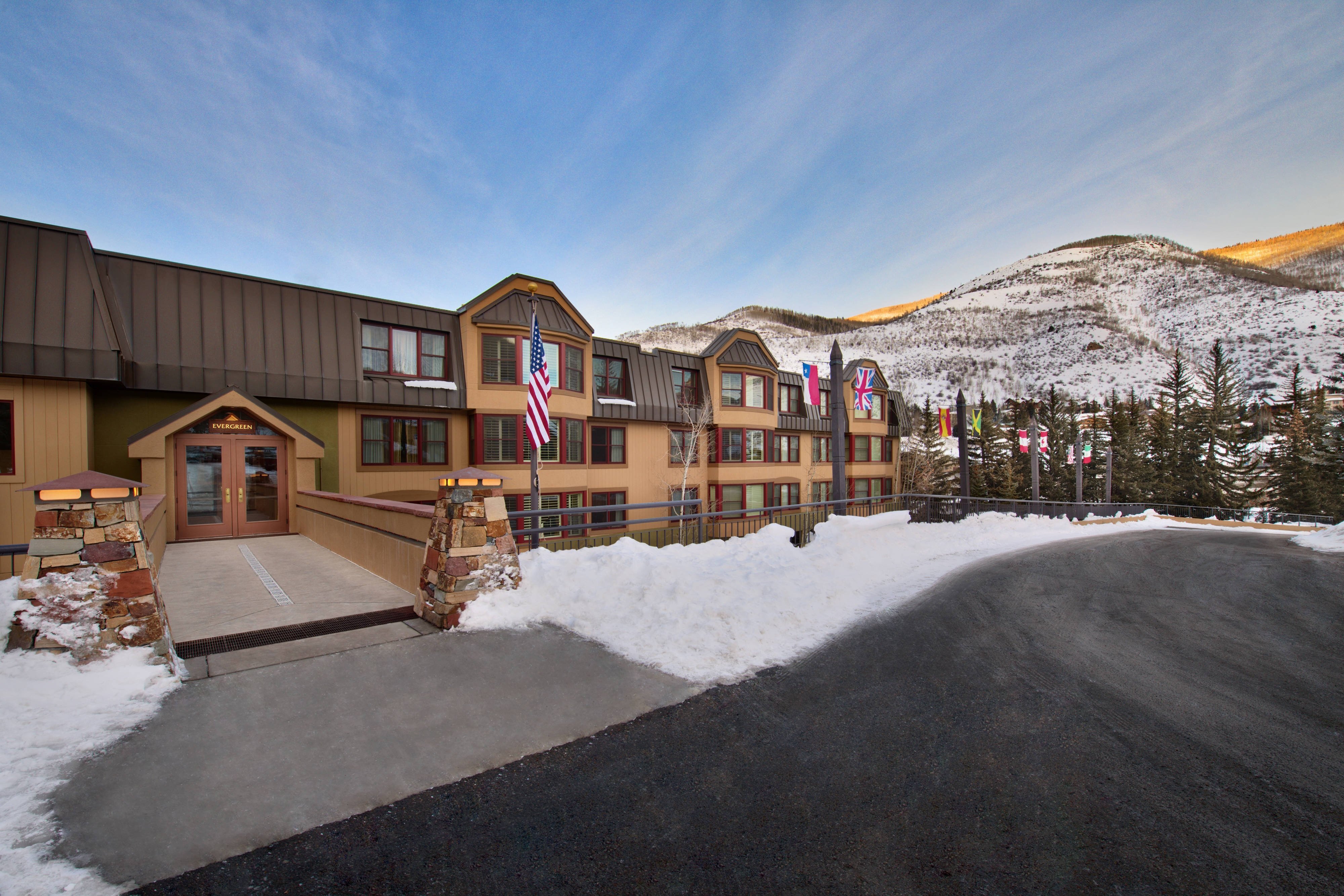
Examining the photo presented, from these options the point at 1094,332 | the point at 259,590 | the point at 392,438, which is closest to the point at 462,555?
the point at 259,590

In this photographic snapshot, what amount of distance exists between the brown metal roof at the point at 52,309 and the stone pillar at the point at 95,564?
31.1 ft

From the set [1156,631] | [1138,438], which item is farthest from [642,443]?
[1138,438]

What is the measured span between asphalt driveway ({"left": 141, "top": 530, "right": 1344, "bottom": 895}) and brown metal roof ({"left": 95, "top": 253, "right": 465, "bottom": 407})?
563 inches

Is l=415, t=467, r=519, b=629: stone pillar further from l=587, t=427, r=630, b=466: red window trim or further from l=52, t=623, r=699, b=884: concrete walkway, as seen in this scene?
l=587, t=427, r=630, b=466: red window trim

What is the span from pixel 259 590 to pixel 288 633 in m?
2.66

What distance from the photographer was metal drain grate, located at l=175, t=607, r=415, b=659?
5.60 meters

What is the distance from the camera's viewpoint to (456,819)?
3.07 metres

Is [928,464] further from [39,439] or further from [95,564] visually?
[39,439]

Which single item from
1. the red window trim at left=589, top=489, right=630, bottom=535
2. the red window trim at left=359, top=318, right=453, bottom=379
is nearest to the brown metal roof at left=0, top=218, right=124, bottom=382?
the red window trim at left=359, top=318, right=453, bottom=379

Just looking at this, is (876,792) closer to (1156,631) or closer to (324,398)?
(1156,631)

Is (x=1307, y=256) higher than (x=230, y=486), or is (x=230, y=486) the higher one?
(x=1307, y=256)

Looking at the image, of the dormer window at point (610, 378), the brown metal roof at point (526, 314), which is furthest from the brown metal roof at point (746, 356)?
the brown metal roof at point (526, 314)

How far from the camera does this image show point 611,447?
22125 mm

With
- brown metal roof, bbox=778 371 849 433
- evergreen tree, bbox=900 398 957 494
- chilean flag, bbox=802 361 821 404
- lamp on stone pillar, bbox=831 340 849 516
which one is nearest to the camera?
lamp on stone pillar, bbox=831 340 849 516
